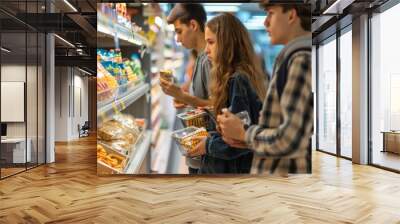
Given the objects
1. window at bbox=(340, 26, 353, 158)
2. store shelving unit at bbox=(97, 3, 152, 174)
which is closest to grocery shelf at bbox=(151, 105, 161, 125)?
store shelving unit at bbox=(97, 3, 152, 174)

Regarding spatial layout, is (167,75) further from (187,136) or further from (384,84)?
(384,84)

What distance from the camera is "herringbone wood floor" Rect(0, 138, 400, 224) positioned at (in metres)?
3.81

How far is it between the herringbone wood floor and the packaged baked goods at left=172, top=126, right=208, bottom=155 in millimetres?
553

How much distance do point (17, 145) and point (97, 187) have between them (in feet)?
6.98

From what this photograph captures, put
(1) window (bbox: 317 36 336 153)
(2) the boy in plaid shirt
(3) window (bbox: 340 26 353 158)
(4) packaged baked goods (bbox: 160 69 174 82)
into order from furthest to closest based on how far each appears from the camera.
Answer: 1. (1) window (bbox: 317 36 336 153)
2. (3) window (bbox: 340 26 353 158)
3. (4) packaged baked goods (bbox: 160 69 174 82)
4. (2) the boy in plaid shirt

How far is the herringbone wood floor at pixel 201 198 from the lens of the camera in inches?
150

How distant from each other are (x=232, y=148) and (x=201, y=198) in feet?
2.30

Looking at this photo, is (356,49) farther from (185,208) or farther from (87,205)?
(87,205)

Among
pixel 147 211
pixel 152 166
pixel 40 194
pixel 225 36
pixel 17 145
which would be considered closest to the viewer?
pixel 147 211

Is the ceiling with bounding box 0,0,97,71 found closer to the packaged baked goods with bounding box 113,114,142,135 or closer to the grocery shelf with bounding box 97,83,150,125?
the grocery shelf with bounding box 97,83,150,125

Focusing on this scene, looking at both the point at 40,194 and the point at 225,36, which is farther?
the point at 40,194

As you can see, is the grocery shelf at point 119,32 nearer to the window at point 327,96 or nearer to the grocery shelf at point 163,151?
the grocery shelf at point 163,151

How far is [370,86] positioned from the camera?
7664mm

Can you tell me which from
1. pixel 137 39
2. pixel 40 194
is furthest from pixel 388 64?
pixel 40 194
